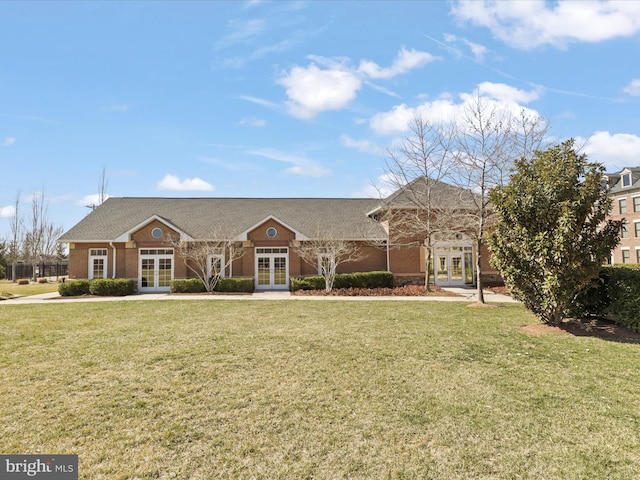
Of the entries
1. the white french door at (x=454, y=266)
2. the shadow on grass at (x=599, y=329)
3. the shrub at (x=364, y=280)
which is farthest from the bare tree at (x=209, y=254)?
the shadow on grass at (x=599, y=329)

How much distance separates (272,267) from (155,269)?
23.7ft

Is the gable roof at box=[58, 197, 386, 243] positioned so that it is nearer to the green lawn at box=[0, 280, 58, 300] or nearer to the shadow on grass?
the green lawn at box=[0, 280, 58, 300]

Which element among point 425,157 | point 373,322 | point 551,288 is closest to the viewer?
point 551,288

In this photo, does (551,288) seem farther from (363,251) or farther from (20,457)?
(363,251)

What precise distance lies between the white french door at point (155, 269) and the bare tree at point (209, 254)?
895 millimetres

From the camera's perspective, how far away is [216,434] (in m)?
4.53

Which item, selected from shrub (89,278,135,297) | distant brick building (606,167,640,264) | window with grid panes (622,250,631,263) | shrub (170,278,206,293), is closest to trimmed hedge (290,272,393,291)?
shrub (170,278,206,293)

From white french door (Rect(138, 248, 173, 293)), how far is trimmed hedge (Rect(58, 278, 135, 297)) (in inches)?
85.4

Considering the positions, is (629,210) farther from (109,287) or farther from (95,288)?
(95,288)

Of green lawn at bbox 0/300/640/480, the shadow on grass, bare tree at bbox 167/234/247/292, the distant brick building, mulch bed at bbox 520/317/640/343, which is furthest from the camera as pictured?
the distant brick building

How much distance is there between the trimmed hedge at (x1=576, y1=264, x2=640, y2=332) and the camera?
990 cm

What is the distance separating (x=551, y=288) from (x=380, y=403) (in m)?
6.92

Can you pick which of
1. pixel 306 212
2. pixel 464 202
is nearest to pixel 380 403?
pixel 464 202

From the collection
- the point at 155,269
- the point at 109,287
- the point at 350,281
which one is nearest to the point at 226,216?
the point at 155,269
